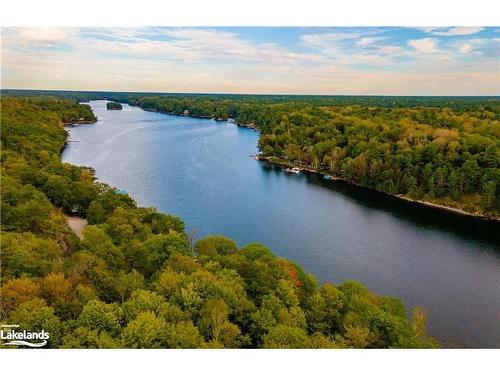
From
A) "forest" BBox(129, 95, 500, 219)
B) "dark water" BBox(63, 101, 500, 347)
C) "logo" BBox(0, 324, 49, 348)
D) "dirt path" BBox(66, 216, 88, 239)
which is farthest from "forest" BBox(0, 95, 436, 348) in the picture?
"forest" BBox(129, 95, 500, 219)

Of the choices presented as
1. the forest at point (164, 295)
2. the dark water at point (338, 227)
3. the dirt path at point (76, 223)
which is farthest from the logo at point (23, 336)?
the dark water at point (338, 227)

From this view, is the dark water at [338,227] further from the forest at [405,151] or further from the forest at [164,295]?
the forest at [164,295]

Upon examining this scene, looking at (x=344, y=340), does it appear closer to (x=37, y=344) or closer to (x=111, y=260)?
(x=37, y=344)

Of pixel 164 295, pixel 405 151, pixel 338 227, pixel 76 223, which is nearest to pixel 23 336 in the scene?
pixel 164 295

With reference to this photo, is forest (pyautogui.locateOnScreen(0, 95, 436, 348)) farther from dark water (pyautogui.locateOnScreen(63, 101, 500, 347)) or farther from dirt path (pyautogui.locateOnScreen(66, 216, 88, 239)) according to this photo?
dark water (pyautogui.locateOnScreen(63, 101, 500, 347))

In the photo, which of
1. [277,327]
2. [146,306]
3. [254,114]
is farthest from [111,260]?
[254,114]

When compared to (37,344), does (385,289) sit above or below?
below

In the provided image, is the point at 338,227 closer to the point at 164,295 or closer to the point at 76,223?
the point at 76,223
